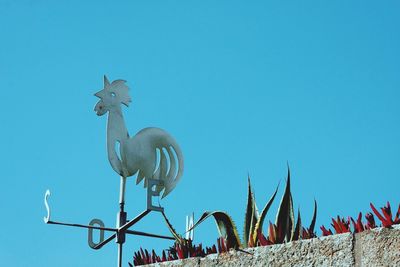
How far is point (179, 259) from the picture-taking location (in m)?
6.79

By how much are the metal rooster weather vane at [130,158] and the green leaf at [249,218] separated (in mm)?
1433

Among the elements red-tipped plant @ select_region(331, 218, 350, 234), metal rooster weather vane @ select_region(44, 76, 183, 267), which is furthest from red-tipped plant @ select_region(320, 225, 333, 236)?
metal rooster weather vane @ select_region(44, 76, 183, 267)

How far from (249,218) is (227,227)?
184 millimetres

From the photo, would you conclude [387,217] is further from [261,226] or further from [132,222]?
[132,222]

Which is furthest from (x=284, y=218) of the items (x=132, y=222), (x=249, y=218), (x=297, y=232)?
(x=132, y=222)

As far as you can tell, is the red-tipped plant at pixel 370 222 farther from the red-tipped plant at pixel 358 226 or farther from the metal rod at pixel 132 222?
the metal rod at pixel 132 222

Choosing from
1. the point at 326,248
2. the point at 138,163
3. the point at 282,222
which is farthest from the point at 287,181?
the point at 138,163

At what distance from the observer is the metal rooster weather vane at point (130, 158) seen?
8.07m

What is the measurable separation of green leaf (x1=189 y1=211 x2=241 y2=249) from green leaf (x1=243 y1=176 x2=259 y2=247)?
0.07 meters

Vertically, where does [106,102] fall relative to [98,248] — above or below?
above

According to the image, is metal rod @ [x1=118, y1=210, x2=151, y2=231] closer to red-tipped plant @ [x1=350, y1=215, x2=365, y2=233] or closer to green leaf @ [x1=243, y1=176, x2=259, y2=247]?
green leaf @ [x1=243, y1=176, x2=259, y2=247]

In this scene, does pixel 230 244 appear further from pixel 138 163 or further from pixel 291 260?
pixel 138 163

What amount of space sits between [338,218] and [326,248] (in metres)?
0.21

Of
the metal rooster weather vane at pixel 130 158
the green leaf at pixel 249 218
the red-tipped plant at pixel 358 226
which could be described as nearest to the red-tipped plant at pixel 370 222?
the red-tipped plant at pixel 358 226
